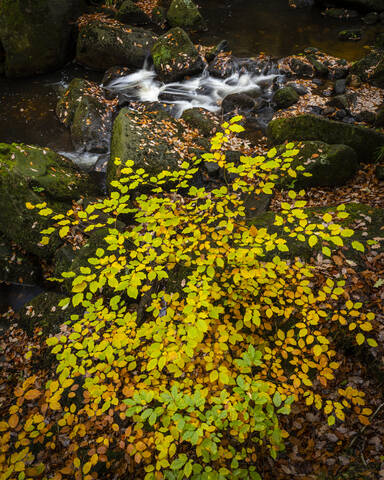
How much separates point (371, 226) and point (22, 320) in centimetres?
676

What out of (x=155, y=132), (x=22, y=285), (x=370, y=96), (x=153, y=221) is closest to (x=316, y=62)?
(x=370, y=96)

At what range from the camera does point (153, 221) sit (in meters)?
3.62

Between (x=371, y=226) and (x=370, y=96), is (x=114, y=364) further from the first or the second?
(x=370, y=96)

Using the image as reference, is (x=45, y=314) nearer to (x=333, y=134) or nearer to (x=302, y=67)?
(x=333, y=134)

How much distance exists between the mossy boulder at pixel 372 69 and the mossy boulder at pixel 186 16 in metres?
9.24

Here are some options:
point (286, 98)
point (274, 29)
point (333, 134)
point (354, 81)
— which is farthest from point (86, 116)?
point (274, 29)

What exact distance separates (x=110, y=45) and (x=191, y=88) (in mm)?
4183

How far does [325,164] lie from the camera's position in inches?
253

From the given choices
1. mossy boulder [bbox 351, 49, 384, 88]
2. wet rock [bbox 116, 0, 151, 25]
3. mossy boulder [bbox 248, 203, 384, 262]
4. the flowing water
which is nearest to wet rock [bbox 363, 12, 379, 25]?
the flowing water

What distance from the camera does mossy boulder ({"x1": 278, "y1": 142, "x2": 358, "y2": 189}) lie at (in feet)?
21.1

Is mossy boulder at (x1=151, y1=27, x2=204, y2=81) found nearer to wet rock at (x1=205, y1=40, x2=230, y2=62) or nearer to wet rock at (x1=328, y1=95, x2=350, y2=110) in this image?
wet rock at (x1=205, y1=40, x2=230, y2=62)

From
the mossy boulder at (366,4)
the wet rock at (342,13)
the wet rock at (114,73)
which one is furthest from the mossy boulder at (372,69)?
the wet rock at (114,73)

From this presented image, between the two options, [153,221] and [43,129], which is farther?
[43,129]

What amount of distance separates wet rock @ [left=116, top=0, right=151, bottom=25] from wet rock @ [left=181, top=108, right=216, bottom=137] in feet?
34.4
